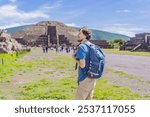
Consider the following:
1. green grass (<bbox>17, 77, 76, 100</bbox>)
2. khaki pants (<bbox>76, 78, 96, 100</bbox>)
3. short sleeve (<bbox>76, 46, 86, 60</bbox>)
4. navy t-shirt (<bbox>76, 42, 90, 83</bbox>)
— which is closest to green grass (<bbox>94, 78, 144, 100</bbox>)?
green grass (<bbox>17, 77, 76, 100</bbox>)

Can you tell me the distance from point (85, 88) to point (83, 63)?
0.52m

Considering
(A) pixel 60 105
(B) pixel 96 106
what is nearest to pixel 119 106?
(B) pixel 96 106

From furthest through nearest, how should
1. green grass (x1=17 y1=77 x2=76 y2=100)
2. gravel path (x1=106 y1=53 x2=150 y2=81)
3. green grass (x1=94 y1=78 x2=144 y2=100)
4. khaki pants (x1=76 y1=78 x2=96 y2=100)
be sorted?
gravel path (x1=106 y1=53 x2=150 y2=81), green grass (x1=17 y1=77 x2=76 y2=100), green grass (x1=94 y1=78 x2=144 y2=100), khaki pants (x1=76 y1=78 x2=96 y2=100)

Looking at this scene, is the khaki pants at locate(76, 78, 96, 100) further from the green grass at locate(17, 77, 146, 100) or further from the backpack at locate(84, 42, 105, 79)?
the green grass at locate(17, 77, 146, 100)

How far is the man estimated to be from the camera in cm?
729

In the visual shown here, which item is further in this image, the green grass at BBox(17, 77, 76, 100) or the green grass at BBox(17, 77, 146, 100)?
Result: the green grass at BBox(17, 77, 76, 100)

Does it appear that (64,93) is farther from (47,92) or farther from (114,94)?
(114,94)

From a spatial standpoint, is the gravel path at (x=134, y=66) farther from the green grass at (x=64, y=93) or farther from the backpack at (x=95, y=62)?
the backpack at (x=95, y=62)

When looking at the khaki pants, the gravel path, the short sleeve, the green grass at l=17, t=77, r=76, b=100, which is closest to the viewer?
the short sleeve

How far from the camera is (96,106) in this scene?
24.4 ft

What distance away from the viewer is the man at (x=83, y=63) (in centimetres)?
729

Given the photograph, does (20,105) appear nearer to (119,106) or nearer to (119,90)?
(119,106)

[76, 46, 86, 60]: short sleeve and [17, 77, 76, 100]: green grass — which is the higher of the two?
[76, 46, 86, 60]: short sleeve

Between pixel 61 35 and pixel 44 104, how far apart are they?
15767 cm
